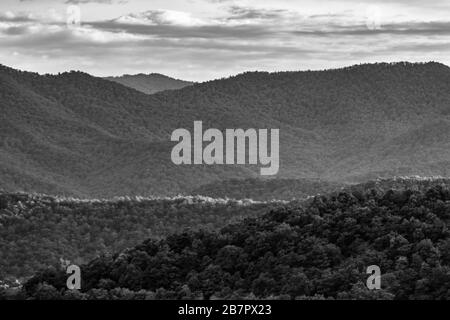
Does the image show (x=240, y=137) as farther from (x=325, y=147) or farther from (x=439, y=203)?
(x=439, y=203)

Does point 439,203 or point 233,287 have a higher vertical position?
point 439,203

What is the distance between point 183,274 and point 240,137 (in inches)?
5904

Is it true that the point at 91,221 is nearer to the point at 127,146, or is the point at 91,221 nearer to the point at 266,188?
the point at 266,188

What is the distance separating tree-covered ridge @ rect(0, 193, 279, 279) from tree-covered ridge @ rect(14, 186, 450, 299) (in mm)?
27140

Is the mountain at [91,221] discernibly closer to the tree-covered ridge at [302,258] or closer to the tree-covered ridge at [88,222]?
the tree-covered ridge at [88,222]

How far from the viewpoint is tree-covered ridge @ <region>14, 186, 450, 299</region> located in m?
31.8

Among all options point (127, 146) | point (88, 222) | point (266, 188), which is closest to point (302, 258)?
point (88, 222)

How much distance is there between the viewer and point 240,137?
187 m

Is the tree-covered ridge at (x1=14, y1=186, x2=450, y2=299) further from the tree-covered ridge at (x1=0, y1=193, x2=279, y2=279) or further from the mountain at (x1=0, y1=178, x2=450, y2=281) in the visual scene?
the tree-covered ridge at (x1=0, y1=193, x2=279, y2=279)

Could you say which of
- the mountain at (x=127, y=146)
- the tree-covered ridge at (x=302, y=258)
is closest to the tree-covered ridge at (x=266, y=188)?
the mountain at (x=127, y=146)

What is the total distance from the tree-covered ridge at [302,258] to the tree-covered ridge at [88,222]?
27.1m

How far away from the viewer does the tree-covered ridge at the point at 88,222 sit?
228ft

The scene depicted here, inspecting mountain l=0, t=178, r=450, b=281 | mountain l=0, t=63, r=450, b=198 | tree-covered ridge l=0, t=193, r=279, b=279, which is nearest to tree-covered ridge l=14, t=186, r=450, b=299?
mountain l=0, t=178, r=450, b=281
